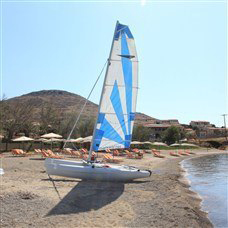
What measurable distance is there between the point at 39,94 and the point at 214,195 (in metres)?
190

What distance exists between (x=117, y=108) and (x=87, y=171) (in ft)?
13.4

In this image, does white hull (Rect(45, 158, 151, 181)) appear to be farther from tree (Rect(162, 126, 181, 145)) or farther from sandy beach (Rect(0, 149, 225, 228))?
tree (Rect(162, 126, 181, 145))

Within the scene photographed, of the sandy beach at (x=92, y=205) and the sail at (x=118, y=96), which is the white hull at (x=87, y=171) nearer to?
the sandy beach at (x=92, y=205)

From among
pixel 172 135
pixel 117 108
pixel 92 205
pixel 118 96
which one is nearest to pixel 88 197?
pixel 92 205

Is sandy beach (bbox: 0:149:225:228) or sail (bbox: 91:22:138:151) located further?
sail (bbox: 91:22:138:151)

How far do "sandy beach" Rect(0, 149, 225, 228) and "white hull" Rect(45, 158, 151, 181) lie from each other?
38cm

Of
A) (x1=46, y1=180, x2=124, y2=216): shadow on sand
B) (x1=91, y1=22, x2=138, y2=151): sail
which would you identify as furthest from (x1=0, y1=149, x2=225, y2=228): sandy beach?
(x1=91, y1=22, x2=138, y2=151): sail

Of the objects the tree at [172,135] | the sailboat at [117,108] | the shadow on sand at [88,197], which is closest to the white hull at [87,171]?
the sailboat at [117,108]

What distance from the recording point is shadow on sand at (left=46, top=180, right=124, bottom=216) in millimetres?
10531

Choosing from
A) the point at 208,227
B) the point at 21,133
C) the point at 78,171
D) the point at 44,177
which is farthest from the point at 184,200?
the point at 21,133

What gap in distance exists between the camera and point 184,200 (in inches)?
526

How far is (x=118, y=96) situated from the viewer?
1720cm

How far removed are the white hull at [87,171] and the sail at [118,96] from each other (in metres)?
1.42

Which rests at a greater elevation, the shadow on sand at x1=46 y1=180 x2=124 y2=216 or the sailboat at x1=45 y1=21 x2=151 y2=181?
the sailboat at x1=45 y1=21 x2=151 y2=181
